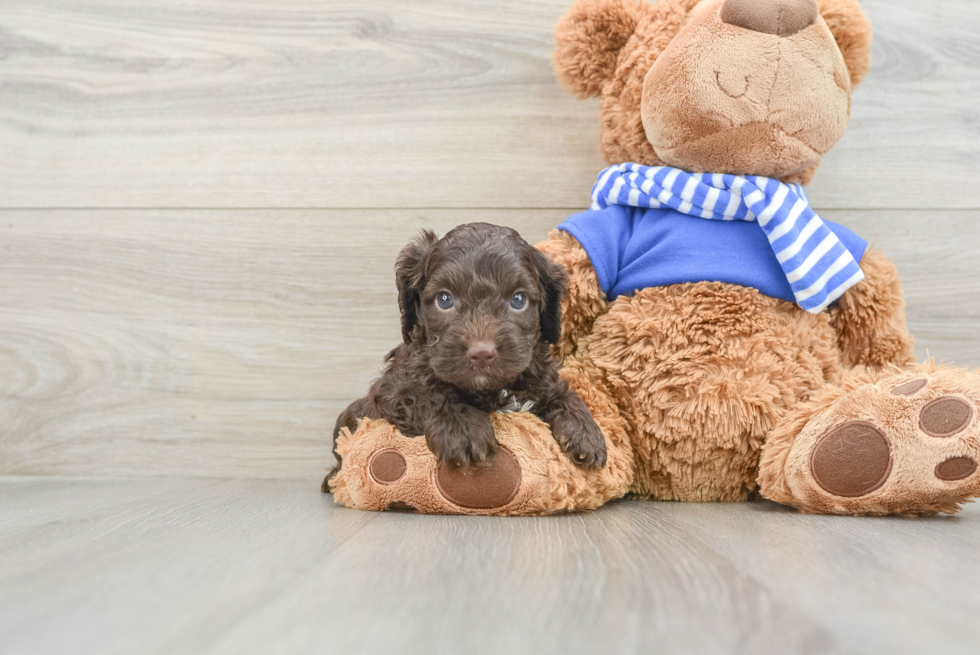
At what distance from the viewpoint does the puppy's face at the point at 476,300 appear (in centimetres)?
115

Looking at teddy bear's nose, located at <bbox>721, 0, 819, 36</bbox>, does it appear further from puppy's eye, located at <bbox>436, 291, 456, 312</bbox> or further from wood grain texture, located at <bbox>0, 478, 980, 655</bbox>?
wood grain texture, located at <bbox>0, 478, 980, 655</bbox>

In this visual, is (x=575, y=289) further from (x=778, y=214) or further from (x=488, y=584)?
(x=488, y=584)

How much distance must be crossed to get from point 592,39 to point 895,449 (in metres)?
1.02

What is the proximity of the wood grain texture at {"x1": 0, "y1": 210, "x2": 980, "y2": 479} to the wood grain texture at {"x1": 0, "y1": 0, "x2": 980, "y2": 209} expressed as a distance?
76 mm

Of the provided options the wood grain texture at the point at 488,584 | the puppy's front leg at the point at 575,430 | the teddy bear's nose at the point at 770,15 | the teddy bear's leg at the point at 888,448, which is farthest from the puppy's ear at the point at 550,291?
the teddy bear's nose at the point at 770,15

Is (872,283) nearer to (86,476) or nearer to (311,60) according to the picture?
(311,60)

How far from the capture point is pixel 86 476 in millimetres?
1907

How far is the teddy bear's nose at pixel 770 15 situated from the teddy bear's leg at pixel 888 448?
2.28 ft

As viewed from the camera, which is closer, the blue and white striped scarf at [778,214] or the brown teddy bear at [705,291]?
the brown teddy bear at [705,291]

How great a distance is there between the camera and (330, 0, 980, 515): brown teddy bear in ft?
4.16

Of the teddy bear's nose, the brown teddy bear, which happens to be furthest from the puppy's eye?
the teddy bear's nose

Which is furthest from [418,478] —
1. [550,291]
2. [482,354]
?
[550,291]

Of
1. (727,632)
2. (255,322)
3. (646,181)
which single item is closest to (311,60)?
(255,322)

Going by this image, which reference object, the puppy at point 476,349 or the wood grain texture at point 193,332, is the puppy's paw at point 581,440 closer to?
the puppy at point 476,349
